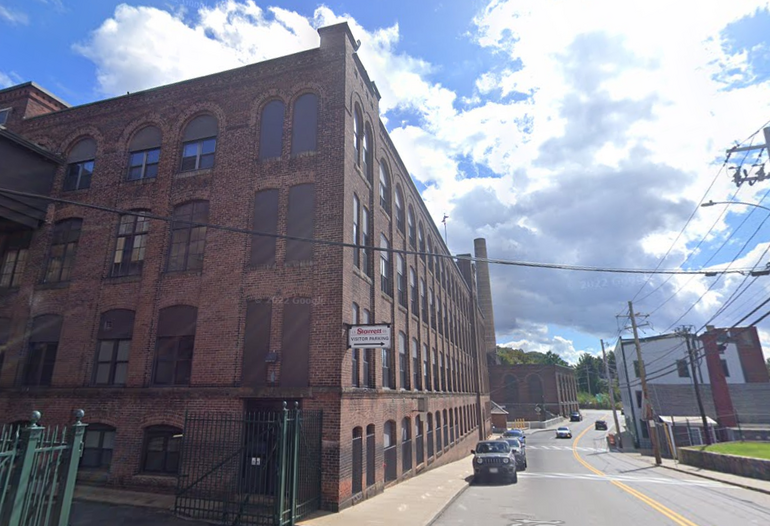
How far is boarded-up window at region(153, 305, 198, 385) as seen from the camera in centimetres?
1427

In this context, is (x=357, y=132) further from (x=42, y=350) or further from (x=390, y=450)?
(x=42, y=350)

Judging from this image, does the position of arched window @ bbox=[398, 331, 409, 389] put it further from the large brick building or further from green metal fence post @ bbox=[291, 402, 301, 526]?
green metal fence post @ bbox=[291, 402, 301, 526]

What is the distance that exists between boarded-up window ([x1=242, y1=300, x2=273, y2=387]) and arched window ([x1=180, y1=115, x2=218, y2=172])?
21.4 feet

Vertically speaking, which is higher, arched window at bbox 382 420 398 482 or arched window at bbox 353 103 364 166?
arched window at bbox 353 103 364 166

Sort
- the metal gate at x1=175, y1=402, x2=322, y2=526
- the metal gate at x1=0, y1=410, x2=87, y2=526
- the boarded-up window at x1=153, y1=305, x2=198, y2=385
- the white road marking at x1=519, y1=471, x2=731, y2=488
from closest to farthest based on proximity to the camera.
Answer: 1. the metal gate at x1=0, y1=410, x2=87, y2=526
2. the metal gate at x1=175, y1=402, x2=322, y2=526
3. the boarded-up window at x1=153, y1=305, x2=198, y2=385
4. the white road marking at x1=519, y1=471, x2=731, y2=488

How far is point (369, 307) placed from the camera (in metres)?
15.9

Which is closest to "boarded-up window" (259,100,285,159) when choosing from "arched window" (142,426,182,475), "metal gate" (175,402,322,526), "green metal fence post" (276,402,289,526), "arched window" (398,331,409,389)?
"metal gate" (175,402,322,526)

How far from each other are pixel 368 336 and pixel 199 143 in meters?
10.8

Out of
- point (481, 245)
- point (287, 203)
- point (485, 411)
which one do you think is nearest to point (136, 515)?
point (287, 203)

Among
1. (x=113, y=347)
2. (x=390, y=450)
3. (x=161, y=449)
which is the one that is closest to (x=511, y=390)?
(x=390, y=450)

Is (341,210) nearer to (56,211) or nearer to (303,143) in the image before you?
(303,143)

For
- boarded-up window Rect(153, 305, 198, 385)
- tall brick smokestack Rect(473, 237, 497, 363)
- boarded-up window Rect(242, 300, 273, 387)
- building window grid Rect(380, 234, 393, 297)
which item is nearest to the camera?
boarded-up window Rect(242, 300, 273, 387)

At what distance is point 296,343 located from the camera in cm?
1309

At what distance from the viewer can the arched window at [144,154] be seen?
57.6ft
